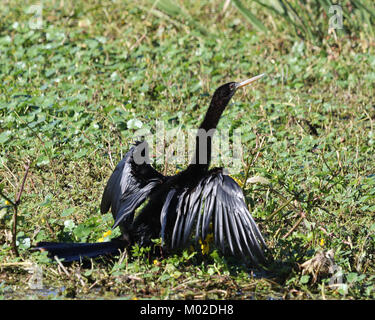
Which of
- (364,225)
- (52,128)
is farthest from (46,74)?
(364,225)

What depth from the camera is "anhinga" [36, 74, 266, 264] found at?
4086mm

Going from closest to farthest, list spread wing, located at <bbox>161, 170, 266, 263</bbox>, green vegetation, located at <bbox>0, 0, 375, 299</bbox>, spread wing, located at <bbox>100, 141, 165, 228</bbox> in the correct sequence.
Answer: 1. spread wing, located at <bbox>161, 170, 266, 263</bbox>
2. green vegetation, located at <bbox>0, 0, 375, 299</bbox>
3. spread wing, located at <bbox>100, 141, 165, 228</bbox>

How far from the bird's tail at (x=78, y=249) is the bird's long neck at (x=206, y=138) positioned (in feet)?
2.57

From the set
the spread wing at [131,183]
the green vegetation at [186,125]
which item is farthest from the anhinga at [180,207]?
the green vegetation at [186,125]

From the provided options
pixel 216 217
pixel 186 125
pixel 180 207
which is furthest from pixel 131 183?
pixel 186 125

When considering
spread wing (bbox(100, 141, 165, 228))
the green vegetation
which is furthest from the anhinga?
the green vegetation

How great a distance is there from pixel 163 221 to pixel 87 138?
7.15 ft

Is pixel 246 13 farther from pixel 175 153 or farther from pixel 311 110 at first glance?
pixel 175 153

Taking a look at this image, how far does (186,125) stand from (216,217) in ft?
8.62

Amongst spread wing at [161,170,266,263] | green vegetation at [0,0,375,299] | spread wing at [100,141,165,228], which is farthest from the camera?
spread wing at [100,141,165,228]

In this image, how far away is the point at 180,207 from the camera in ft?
14.4

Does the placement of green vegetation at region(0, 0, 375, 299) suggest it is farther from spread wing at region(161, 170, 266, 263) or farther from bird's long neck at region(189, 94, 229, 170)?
bird's long neck at region(189, 94, 229, 170)

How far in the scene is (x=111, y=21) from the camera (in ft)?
30.2

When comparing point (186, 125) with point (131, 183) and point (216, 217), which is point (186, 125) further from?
point (216, 217)
